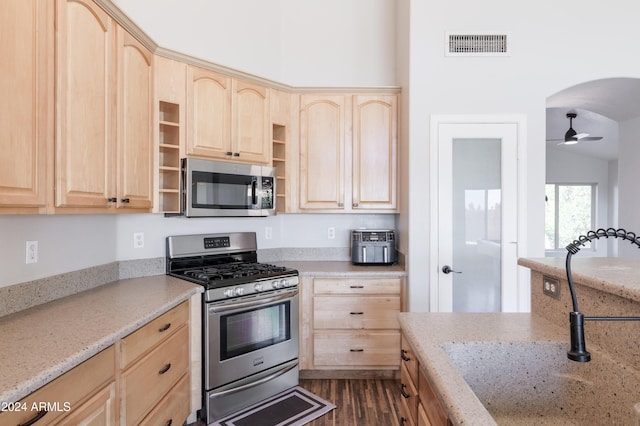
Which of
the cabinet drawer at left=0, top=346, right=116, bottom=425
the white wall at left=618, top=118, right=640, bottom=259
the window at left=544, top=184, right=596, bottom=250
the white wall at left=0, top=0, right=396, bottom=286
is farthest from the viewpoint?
the window at left=544, top=184, right=596, bottom=250

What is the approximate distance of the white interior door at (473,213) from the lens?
2.81 m

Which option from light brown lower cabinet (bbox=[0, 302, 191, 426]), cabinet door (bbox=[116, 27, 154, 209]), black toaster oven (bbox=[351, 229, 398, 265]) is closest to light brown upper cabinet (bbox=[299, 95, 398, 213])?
black toaster oven (bbox=[351, 229, 398, 265])

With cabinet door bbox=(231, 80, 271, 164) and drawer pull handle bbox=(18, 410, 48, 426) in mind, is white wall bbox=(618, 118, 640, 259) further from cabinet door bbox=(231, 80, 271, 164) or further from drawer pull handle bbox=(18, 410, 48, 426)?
drawer pull handle bbox=(18, 410, 48, 426)

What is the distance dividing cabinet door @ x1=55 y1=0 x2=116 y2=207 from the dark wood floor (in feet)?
6.35

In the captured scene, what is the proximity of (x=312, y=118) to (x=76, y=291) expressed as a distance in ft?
7.13

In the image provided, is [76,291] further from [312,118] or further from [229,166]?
[312,118]

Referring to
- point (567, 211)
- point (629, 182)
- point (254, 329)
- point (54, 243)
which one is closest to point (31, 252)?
point (54, 243)

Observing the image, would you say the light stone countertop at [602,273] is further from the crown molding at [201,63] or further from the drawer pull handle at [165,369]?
the crown molding at [201,63]

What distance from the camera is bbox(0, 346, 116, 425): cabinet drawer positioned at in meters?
1.02

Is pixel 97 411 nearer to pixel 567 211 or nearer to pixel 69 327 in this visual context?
pixel 69 327

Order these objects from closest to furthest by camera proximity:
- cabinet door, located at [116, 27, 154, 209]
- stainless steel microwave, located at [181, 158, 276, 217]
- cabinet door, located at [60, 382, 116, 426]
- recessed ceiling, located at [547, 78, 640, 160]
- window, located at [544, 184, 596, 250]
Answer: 1. cabinet door, located at [60, 382, 116, 426]
2. cabinet door, located at [116, 27, 154, 209]
3. stainless steel microwave, located at [181, 158, 276, 217]
4. recessed ceiling, located at [547, 78, 640, 160]
5. window, located at [544, 184, 596, 250]

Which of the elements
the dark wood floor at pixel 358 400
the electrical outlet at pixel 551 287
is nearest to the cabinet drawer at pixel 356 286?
the dark wood floor at pixel 358 400

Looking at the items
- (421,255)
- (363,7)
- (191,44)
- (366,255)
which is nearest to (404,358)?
(421,255)

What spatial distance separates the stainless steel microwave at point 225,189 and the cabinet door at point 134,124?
0.86 feet
